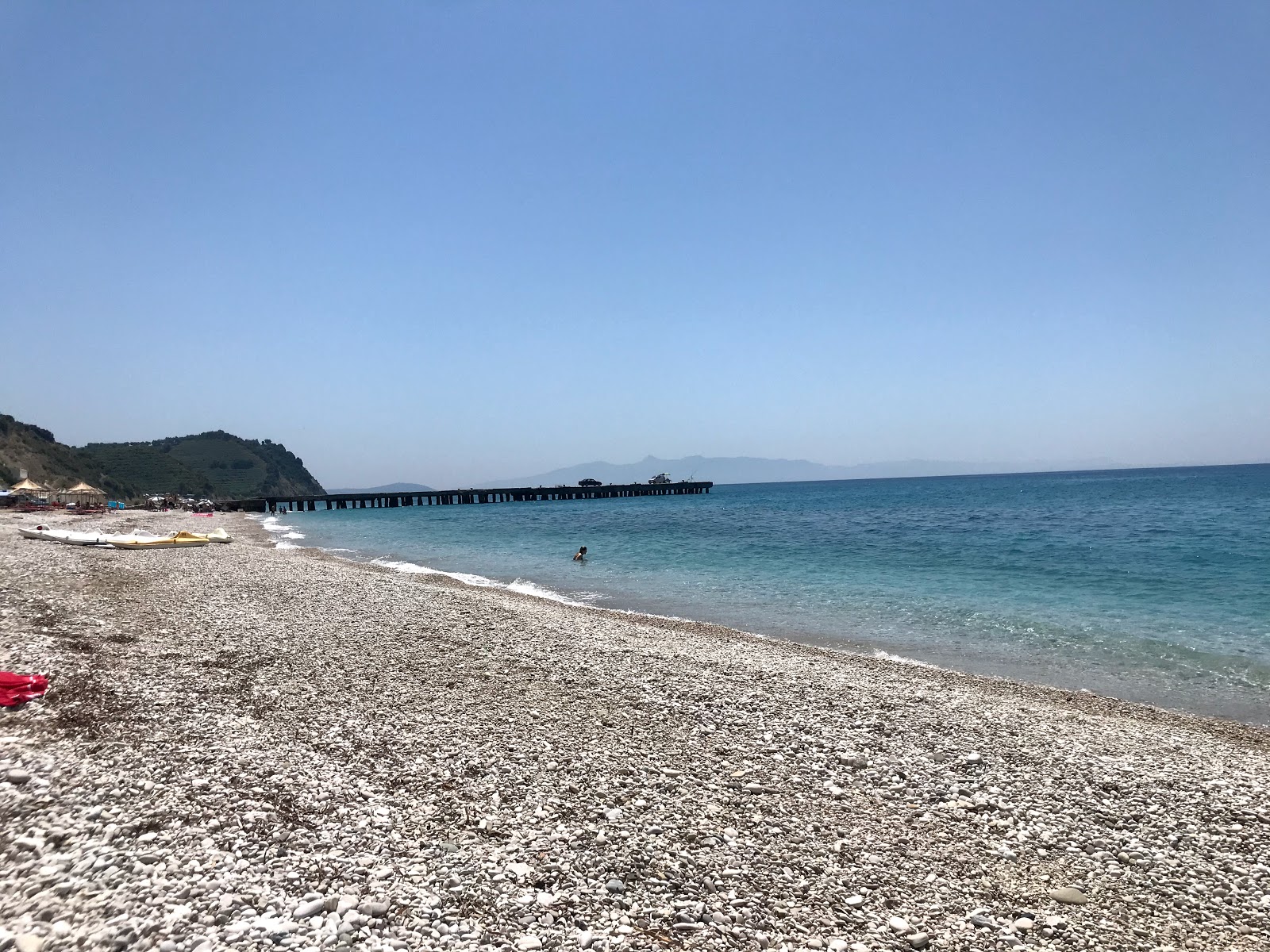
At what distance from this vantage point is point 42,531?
2545 centimetres

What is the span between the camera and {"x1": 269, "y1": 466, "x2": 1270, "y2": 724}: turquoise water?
42.8 ft

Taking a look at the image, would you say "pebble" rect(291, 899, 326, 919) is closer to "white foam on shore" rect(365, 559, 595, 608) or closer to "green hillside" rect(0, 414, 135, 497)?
"white foam on shore" rect(365, 559, 595, 608)

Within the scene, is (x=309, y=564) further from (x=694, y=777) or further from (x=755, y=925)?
A: (x=755, y=925)

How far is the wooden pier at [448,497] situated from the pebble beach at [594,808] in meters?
89.5

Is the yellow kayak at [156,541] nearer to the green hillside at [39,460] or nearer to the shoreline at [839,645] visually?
the shoreline at [839,645]

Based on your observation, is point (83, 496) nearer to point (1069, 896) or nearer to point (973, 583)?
point (973, 583)

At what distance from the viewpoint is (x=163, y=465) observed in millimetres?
121250

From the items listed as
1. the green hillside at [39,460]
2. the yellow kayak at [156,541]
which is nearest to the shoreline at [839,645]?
the yellow kayak at [156,541]

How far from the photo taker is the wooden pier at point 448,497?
3775 inches

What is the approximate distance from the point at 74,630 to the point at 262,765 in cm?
720

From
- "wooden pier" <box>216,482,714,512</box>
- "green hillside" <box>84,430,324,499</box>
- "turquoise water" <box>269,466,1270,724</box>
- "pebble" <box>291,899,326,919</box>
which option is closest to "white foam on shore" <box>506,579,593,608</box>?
"turquoise water" <box>269,466,1270,724</box>

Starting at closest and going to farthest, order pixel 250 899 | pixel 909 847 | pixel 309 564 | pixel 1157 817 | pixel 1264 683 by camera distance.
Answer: pixel 250 899 < pixel 909 847 < pixel 1157 817 < pixel 1264 683 < pixel 309 564

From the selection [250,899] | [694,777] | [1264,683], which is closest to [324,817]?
[250,899]

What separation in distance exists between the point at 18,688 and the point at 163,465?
446 feet
